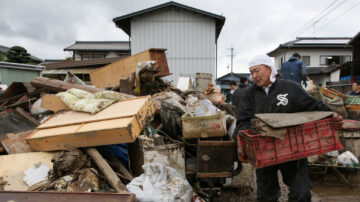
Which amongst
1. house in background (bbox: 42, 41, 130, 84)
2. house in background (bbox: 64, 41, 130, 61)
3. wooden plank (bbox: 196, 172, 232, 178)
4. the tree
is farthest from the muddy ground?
the tree

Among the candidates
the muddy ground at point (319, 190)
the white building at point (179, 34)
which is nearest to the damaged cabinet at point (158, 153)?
the muddy ground at point (319, 190)

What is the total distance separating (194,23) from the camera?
12.7 metres

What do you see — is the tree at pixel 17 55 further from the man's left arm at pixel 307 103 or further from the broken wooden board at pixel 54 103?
the man's left arm at pixel 307 103

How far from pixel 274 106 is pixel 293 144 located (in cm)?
39

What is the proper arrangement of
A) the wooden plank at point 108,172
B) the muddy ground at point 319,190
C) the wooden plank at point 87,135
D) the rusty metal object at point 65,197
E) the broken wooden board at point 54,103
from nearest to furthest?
the rusty metal object at point 65,197 < the wooden plank at point 108,172 < the wooden plank at point 87,135 < the muddy ground at point 319,190 < the broken wooden board at point 54,103

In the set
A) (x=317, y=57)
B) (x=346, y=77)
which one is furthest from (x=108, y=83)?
(x=317, y=57)

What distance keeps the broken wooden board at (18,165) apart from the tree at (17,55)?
24170 millimetres

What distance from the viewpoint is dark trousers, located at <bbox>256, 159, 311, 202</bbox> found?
2.11 metres

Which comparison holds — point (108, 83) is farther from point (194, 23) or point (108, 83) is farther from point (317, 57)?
point (317, 57)

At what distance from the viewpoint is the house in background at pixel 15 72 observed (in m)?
11.7

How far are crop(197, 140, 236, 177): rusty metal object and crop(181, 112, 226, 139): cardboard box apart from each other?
0.16 m

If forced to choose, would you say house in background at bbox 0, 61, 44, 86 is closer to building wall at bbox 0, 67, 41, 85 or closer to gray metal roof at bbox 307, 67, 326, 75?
building wall at bbox 0, 67, 41, 85

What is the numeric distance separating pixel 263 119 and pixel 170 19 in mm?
11902

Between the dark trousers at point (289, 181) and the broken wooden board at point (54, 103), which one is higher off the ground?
the broken wooden board at point (54, 103)
